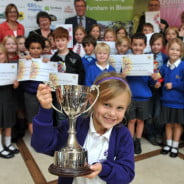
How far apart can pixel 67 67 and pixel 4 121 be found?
3.05 feet

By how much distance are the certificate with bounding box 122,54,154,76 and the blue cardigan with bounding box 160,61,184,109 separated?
23 cm

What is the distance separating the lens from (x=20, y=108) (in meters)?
2.82

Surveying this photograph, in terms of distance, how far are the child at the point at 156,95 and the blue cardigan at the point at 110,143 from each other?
61.9 inches

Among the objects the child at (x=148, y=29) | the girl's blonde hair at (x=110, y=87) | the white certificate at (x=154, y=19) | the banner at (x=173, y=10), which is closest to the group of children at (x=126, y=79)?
the child at (x=148, y=29)

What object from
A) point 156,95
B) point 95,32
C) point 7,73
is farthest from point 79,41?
point 156,95

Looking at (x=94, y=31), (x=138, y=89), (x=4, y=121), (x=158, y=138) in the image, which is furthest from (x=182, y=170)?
(x=94, y=31)

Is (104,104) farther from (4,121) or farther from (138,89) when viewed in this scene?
(4,121)

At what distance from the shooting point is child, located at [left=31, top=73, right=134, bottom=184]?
92 cm

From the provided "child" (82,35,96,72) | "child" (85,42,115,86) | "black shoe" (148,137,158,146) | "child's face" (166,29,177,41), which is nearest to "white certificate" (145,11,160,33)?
"child's face" (166,29,177,41)

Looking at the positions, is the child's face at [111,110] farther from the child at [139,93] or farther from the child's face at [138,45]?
the child's face at [138,45]

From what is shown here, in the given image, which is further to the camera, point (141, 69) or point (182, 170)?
point (141, 69)

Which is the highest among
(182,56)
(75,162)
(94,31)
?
(94,31)

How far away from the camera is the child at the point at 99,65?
2398 mm

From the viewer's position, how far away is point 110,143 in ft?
3.37
